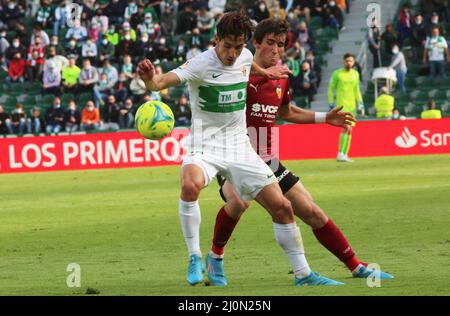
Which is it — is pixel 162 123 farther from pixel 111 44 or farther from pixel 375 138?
pixel 111 44

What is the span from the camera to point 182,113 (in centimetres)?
3266

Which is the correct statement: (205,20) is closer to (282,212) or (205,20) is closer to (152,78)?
(282,212)

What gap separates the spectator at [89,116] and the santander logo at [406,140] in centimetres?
864

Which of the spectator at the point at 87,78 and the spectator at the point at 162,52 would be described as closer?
the spectator at the point at 87,78

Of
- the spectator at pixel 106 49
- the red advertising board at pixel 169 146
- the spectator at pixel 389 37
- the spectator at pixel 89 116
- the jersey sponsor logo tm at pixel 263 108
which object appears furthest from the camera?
the spectator at pixel 106 49

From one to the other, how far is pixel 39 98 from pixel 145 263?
2492cm

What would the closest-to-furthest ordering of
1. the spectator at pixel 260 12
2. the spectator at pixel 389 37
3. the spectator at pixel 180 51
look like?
the spectator at pixel 389 37, the spectator at pixel 260 12, the spectator at pixel 180 51

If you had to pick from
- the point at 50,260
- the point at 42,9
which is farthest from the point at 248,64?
the point at 42,9

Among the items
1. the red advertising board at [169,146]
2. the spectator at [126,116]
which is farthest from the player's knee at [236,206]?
the spectator at [126,116]

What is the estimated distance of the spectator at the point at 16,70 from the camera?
36.9m

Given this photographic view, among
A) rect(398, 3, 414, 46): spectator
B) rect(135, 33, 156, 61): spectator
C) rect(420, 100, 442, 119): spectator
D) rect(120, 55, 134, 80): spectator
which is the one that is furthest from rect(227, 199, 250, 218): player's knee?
rect(135, 33, 156, 61): spectator

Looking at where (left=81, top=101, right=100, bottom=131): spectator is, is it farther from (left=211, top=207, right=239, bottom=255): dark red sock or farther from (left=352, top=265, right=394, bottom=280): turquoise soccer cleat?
(left=352, top=265, right=394, bottom=280): turquoise soccer cleat

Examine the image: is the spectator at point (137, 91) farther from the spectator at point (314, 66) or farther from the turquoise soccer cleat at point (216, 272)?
the turquoise soccer cleat at point (216, 272)

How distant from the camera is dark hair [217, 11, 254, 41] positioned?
989 cm
